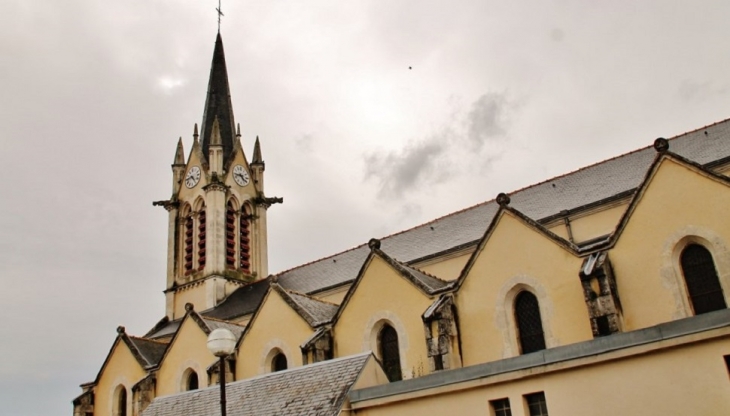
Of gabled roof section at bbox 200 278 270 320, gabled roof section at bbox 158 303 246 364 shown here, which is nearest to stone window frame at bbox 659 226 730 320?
gabled roof section at bbox 158 303 246 364

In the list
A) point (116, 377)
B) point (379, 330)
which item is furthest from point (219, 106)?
point (379, 330)

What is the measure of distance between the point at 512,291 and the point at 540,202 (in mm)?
7648

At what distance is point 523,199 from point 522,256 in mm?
8083

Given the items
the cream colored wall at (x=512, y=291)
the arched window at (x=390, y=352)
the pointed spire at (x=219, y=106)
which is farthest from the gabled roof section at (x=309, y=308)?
the pointed spire at (x=219, y=106)

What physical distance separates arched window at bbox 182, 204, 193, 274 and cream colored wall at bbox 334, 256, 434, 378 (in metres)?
20.1

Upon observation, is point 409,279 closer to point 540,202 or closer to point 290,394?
point 290,394

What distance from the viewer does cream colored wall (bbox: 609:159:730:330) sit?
17.0m

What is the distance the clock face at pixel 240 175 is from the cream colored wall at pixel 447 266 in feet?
62.8

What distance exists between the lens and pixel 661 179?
59.0 ft

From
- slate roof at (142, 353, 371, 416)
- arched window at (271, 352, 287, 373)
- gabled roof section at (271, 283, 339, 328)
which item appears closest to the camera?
slate roof at (142, 353, 371, 416)

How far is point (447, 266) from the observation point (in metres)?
26.5

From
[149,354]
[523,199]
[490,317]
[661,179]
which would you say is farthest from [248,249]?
[661,179]

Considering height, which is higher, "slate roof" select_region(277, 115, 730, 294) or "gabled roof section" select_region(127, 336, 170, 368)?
"slate roof" select_region(277, 115, 730, 294)

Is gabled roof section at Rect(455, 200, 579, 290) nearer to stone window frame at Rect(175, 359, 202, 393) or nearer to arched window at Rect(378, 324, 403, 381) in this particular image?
arched window at Rect(378, 324, 403, 381)
